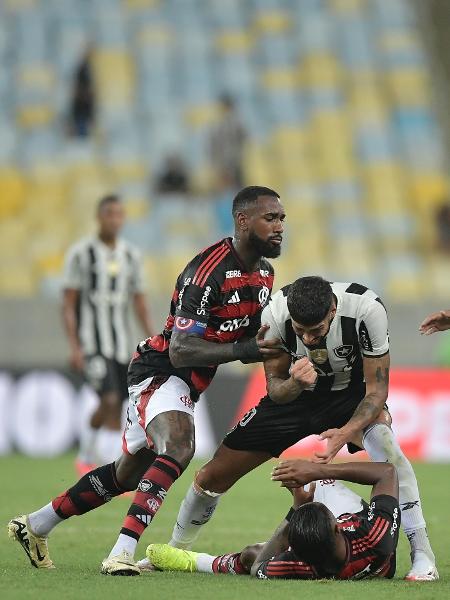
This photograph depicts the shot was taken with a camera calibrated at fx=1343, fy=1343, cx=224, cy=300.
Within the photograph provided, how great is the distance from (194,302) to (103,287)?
5.11 meters

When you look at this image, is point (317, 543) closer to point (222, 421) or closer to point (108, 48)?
point (222, 421)

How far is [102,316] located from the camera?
12484 millimetres

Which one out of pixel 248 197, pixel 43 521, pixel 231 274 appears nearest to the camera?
pixel 43 521

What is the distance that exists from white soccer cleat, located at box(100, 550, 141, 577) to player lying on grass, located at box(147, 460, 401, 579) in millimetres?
671

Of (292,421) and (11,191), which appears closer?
(292,421)

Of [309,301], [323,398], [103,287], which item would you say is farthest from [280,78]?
[309,301]

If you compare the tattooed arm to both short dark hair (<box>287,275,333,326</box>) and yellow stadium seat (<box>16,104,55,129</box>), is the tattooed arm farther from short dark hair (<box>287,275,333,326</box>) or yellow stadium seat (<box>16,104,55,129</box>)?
yellow stadium seat (<box>16,104,55,129</box>)

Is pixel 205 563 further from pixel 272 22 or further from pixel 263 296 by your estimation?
pixel 272 22

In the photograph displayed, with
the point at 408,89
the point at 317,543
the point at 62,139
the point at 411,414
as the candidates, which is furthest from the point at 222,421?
the point at 408,89

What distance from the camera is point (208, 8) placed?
29.5 m

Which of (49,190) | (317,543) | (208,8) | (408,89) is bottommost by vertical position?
(317,543)

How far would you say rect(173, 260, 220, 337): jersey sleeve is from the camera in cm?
744

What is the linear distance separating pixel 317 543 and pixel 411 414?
9682mm

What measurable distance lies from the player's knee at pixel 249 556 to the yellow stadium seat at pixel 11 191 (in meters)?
16.8
